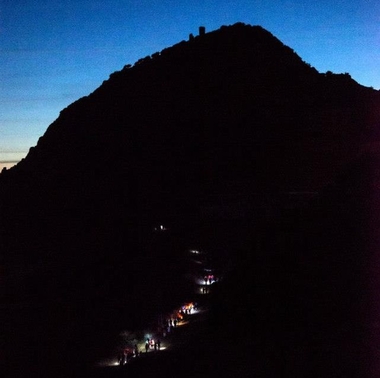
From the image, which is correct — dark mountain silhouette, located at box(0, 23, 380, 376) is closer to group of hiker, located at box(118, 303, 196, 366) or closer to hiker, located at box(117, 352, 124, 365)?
group of hiker, located at box(118, 303, 196, 366)

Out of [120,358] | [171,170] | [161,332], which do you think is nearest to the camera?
[120,358]

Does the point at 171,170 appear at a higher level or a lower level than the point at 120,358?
higher

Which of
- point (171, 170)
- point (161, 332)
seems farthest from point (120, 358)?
point (171, 170)

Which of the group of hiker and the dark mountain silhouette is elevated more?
the dark mountain silhouette

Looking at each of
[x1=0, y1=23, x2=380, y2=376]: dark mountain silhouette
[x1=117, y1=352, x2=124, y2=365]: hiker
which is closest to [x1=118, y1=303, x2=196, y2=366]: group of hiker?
[x1=117, y1=352, x2=124, y2=365]: hiker

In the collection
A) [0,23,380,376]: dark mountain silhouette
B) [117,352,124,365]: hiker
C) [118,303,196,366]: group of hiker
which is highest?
[0,23,380,376]: dark mountain silhouette

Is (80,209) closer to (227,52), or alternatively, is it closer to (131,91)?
(131,91)

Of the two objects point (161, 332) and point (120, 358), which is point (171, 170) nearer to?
point (161, 332)

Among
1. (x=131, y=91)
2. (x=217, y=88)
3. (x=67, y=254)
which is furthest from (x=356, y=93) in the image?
(x=67, y=254)

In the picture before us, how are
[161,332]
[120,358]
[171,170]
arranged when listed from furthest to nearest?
[171,170] → [161,332] → [120,358]
